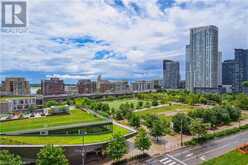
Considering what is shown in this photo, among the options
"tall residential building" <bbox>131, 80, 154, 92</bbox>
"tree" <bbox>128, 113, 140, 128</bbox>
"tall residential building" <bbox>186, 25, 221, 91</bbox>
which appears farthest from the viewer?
"tall residential building" <bbox>131, 80, 154, 92</bbox>

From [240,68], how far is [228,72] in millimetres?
8980

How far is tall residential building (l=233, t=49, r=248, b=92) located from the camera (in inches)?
4056

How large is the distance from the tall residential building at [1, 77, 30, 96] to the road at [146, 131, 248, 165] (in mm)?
69781

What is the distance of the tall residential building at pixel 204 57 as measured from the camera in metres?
93.9

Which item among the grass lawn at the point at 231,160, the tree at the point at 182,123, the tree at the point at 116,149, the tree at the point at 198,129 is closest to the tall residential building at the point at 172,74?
the tree at the point at 182,123

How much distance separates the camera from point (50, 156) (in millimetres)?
18250

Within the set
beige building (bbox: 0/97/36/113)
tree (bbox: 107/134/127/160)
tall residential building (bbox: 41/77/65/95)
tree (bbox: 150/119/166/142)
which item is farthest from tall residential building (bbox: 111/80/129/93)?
tree (bbox: 107/134/127/160)

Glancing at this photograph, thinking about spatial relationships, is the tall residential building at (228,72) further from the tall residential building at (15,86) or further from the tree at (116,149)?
the tree at (116,149)

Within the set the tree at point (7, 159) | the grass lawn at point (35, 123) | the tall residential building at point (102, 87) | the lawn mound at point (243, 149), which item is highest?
the tall residential building at point (102, 87)

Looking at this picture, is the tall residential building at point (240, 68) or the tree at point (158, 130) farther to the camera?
the tall residential building at point (240, 68)

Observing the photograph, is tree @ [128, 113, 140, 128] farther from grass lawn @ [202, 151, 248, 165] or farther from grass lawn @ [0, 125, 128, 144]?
grass lawn @ [202, 151, 248, 165]

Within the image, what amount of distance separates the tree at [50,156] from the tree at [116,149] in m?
5.25

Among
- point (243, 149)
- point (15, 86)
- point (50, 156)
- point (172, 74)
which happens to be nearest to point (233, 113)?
point (243, 149)

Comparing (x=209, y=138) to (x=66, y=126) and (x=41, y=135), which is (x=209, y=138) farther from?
(x=41, y=135)
